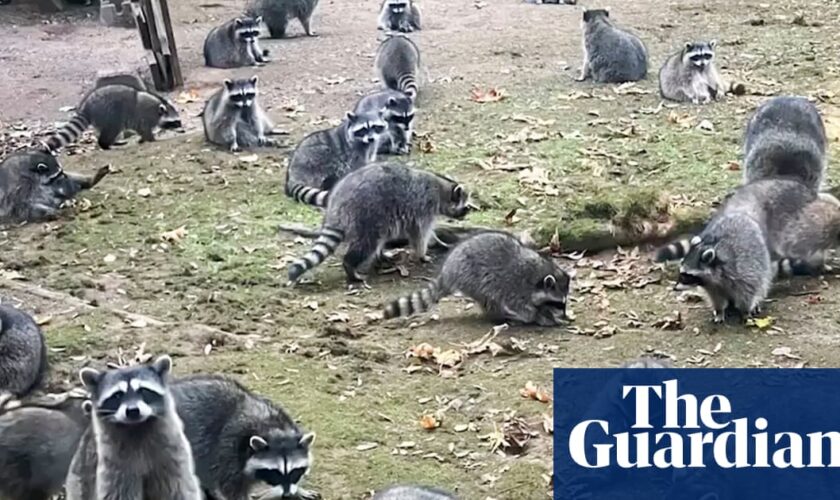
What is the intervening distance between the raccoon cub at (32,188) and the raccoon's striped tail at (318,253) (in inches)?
85.8

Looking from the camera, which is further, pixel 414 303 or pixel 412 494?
pixel 414 303

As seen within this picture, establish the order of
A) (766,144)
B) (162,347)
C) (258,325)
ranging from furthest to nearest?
(766,144)
(258,325)
(162,347)

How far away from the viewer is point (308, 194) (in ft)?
27.6

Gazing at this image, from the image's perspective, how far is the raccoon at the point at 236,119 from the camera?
387 inches

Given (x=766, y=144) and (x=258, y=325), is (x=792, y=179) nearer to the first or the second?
(x=766, y=144)

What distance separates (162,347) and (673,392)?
9.19 ft

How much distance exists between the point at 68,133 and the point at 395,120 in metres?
2.72

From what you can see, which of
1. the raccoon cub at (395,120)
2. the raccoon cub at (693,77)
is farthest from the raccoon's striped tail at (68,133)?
the raccoon cub at (693,77)

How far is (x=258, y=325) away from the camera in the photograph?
6.55 metres

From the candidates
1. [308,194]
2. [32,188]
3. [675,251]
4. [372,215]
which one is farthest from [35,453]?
[32,188]

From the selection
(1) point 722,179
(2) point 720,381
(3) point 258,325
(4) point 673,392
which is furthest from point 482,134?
(4) point 673,392

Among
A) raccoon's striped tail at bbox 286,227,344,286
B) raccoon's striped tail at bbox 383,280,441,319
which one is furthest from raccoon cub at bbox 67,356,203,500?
raccoon's striped tail at bbox 286,227,344,286

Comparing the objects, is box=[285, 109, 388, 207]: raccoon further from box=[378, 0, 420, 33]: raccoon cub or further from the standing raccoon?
box=[378, 0, 420, 33]: raccoon cub

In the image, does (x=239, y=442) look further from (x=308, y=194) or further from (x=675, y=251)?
(x=308, y=194)
